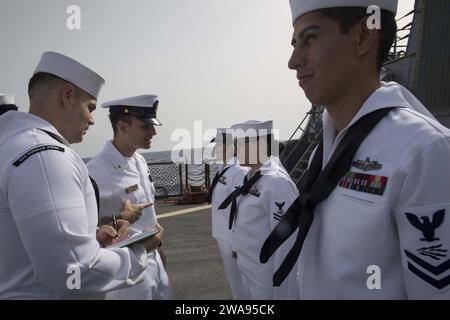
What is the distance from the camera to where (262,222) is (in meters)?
3.32

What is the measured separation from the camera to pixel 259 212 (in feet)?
10.9

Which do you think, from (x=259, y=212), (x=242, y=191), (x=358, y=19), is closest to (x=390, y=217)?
(x=358, y=19)

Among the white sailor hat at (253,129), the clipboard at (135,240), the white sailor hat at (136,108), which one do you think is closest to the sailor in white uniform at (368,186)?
the clipboard at (135,240)

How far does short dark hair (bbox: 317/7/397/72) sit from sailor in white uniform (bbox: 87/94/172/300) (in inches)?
98.3

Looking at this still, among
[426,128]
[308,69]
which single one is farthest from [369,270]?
[308,69]

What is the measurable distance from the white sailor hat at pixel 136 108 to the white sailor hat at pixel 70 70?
132cm

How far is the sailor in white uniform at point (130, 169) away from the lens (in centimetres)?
313

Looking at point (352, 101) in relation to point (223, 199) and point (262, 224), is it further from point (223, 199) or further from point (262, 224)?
point (223, 199)

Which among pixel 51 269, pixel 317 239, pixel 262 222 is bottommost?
pixel 262 222

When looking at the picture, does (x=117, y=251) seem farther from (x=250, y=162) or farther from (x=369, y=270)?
(x=250, y=162)

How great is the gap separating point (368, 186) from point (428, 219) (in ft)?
0.68

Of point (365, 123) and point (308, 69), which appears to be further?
point (308, 69)

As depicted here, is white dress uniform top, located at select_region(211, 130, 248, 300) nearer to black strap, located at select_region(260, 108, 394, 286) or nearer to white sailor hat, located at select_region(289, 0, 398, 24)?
black strap, located at select_region(260, 108, 394, 286)

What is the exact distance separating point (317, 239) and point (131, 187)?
94.5 inches
